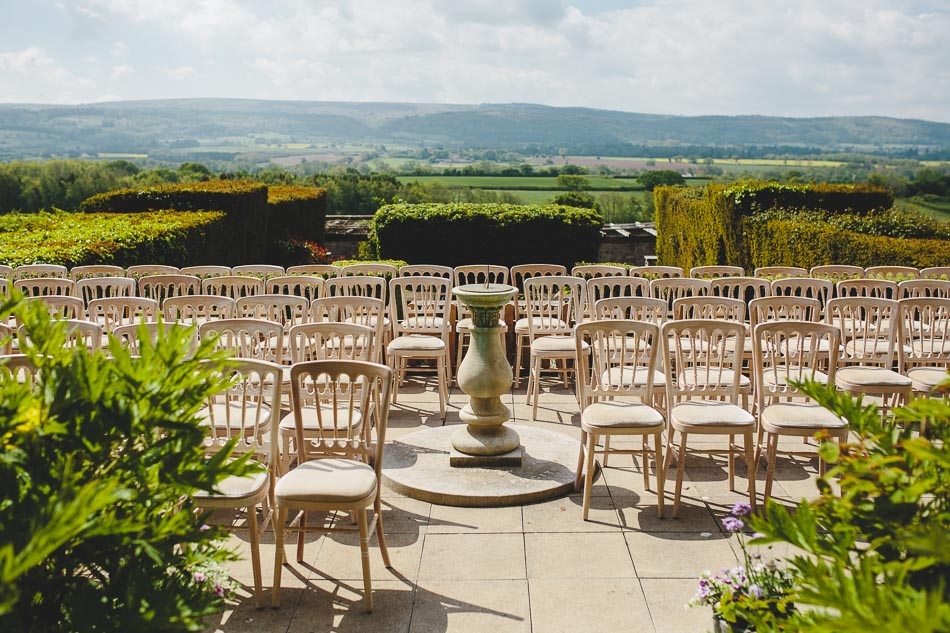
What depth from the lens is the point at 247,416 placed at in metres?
4.86

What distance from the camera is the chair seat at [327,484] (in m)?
3.88

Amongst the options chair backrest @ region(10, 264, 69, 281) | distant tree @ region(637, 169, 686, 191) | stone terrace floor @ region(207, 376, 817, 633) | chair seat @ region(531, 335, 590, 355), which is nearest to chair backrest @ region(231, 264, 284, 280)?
chair backrest @ region(10, 264, 69, 281)

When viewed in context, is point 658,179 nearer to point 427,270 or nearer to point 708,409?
point 427,270

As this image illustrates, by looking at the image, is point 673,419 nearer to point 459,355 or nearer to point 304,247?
point 459,355

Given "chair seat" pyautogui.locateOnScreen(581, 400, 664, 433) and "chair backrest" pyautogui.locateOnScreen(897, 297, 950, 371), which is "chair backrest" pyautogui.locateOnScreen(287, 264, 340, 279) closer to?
"chair seat" pyautogui.locateOnScreen(581, 400, 664, 433)

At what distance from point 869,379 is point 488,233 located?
405 inches

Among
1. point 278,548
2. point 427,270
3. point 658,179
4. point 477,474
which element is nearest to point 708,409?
point 477,474

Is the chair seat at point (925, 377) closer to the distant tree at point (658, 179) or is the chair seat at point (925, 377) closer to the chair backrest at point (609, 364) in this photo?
the chair backrest at point (609, 364)

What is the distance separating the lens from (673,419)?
5023 mm

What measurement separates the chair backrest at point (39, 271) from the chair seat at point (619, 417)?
227 inches

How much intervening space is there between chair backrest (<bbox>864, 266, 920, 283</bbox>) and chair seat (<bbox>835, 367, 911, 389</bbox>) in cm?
259

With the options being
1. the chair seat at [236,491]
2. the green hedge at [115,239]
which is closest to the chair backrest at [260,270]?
the green hedge at [115,239]

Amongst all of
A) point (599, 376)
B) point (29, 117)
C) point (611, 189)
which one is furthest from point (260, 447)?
point (29, 117)

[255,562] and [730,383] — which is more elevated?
[730,383]
